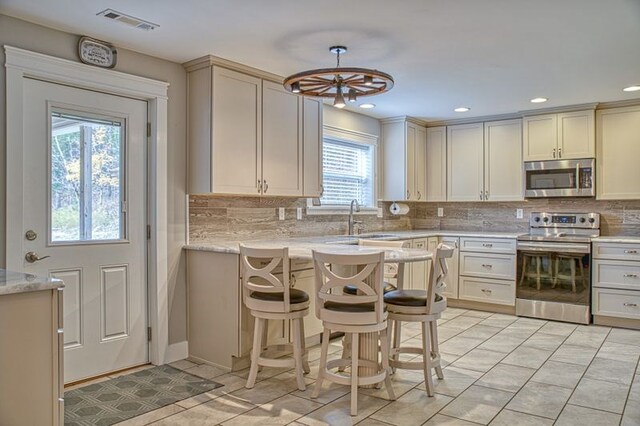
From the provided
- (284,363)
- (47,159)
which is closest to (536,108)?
(284,363)

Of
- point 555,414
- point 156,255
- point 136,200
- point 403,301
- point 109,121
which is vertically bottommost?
point 555,414

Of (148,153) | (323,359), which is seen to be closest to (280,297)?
(323,359)

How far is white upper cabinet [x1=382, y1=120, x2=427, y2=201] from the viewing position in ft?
19.5

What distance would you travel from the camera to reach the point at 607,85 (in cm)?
443

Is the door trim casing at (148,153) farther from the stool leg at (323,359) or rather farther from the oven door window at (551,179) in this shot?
the oven door window at (551,179)

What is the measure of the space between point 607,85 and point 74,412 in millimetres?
4929

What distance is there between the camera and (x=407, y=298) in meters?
3.10

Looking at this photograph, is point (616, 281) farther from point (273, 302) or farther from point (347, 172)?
point (273, 302)

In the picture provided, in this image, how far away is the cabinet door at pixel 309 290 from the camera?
150 inches

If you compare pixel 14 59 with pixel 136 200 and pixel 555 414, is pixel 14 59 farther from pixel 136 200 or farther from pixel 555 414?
Result: pixel 555 414

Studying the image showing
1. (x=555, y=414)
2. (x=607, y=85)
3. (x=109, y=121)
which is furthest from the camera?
(x=607, y=85)

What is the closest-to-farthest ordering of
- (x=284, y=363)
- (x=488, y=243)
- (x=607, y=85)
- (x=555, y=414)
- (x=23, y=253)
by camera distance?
→ (x=555, y=414) → (x=23, y=253) → (x=284, y=363) → (x=607, y=85) → (x=488, y=243)

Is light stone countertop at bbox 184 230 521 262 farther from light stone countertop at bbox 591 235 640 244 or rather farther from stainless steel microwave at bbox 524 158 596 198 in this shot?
light stone countertop at bbox 591 235 640 244

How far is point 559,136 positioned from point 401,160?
1.77 metres
